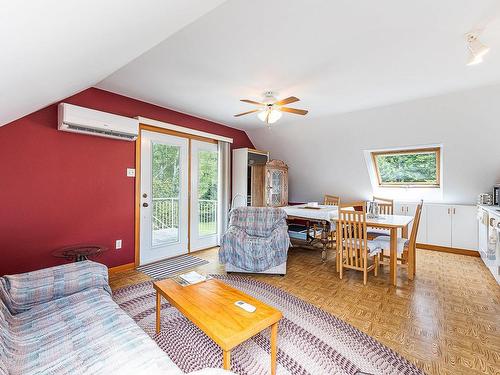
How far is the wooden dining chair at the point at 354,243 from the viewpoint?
9.51ft

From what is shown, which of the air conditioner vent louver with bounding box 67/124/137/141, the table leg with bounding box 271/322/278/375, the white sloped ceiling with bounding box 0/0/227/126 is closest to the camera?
the white sloped ceiling with bounding box 0/0/227/126

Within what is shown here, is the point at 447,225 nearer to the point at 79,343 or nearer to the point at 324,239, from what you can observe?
the point at 324,239

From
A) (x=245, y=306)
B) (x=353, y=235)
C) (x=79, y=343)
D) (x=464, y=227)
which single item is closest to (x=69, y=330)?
(x=79, y=343)

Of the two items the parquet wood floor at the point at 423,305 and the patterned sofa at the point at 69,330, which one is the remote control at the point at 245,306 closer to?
the patterned sofa at the point at 69,330

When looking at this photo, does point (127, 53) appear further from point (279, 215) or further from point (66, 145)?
point (279, 215)

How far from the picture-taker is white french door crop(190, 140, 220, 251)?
431 centimetres

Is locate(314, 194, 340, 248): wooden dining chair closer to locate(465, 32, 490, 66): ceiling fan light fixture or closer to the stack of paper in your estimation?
locate(465, 32, 490, 66): ceiling fan light fixture

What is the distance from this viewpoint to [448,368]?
161cm

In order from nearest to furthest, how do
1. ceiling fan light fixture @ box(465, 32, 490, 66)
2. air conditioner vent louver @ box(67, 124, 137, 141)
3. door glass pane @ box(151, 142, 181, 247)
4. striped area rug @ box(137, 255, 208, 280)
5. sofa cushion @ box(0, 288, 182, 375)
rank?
sofa cushion @ box(0, 288, 182, 375)
ceiling fan light fixture @ box(465, 32, 490, 66)
air conditioner vent louver @ box(67, 124, 137, 141)
striped area rug @ box(137, 255, 208, 280)
door glass pane @ box(151, 142, 181, 247)

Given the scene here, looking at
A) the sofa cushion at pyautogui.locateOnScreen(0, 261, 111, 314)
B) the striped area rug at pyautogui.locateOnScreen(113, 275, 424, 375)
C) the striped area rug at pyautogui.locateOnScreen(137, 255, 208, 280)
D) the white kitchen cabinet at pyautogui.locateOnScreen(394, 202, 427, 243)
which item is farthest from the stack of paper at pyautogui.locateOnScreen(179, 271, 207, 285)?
the white kitchen cabinet at pyautogui.locateOnScreen(394, 202, 427, 243)

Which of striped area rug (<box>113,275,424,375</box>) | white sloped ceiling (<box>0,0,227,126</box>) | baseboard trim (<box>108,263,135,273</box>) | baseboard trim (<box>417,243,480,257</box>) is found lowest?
striped area rug (<box>113,275,424,375</box>)

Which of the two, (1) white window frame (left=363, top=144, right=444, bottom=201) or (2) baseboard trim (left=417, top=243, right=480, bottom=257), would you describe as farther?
(1) white window frame (left=363, top=144, right=444, bottom=201)

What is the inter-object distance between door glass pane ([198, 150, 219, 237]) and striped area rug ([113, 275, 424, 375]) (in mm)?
2240

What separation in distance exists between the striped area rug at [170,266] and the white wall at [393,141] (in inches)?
116
